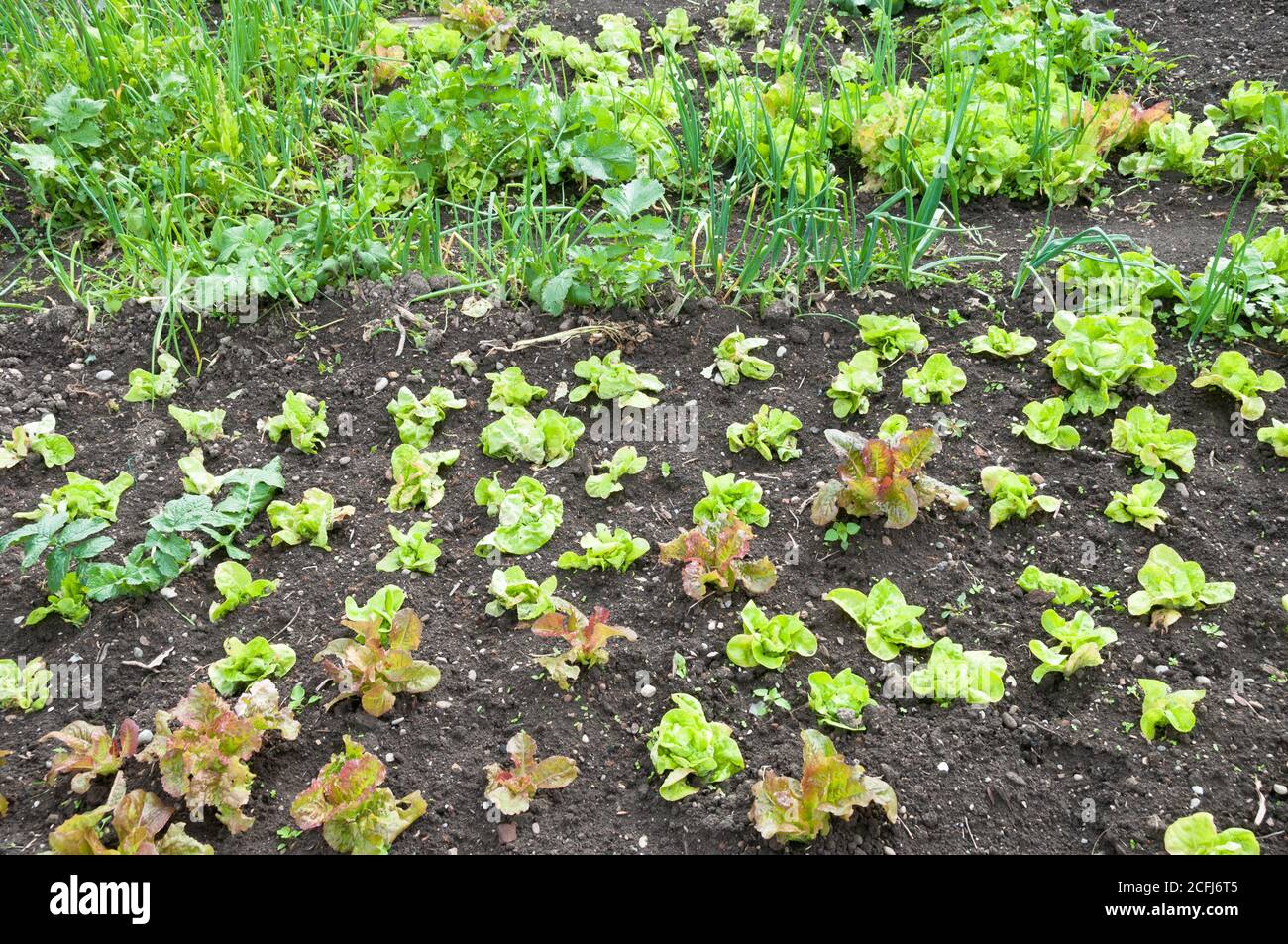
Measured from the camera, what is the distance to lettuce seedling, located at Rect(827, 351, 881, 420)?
111 inches

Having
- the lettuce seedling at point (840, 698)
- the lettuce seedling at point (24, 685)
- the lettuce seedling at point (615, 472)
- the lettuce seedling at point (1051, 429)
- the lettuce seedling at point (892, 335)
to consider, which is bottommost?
the lettuce seedling at point (24, 685)

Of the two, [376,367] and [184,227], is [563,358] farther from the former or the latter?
[184,227]

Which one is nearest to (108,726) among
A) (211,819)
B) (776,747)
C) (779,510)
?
(211,819)

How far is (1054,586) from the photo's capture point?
2.38 m

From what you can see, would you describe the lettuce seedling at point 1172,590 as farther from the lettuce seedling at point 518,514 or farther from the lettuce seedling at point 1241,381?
the lettuce seedling at point 518,514

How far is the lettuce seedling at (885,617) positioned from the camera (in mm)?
2271

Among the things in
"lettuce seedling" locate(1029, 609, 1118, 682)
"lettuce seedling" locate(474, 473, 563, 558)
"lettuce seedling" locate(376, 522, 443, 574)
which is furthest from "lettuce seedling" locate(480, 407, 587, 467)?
"lettuce seedling" locate(1029, 609, 1118, 682)

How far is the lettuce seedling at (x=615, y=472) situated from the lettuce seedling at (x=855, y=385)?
1.80ft

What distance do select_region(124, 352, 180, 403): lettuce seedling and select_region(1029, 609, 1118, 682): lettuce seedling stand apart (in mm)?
2404

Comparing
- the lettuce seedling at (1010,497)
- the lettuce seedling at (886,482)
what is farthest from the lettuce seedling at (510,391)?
the lettuce seedling at (1010,497)

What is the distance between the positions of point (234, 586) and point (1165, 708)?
2.04m

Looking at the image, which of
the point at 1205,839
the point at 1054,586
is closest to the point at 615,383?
the point at 1054,586

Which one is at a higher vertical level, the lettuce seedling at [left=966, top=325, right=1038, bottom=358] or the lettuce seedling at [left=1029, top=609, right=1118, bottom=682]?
the lettuce seedling at [left=966, top=325, right=1038, bottom=358]

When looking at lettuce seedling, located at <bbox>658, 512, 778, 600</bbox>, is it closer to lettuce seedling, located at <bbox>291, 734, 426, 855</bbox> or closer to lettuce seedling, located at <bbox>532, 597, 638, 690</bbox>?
lettuce seedling, located at <bbox>532, 597, 638, 690</bbox>
